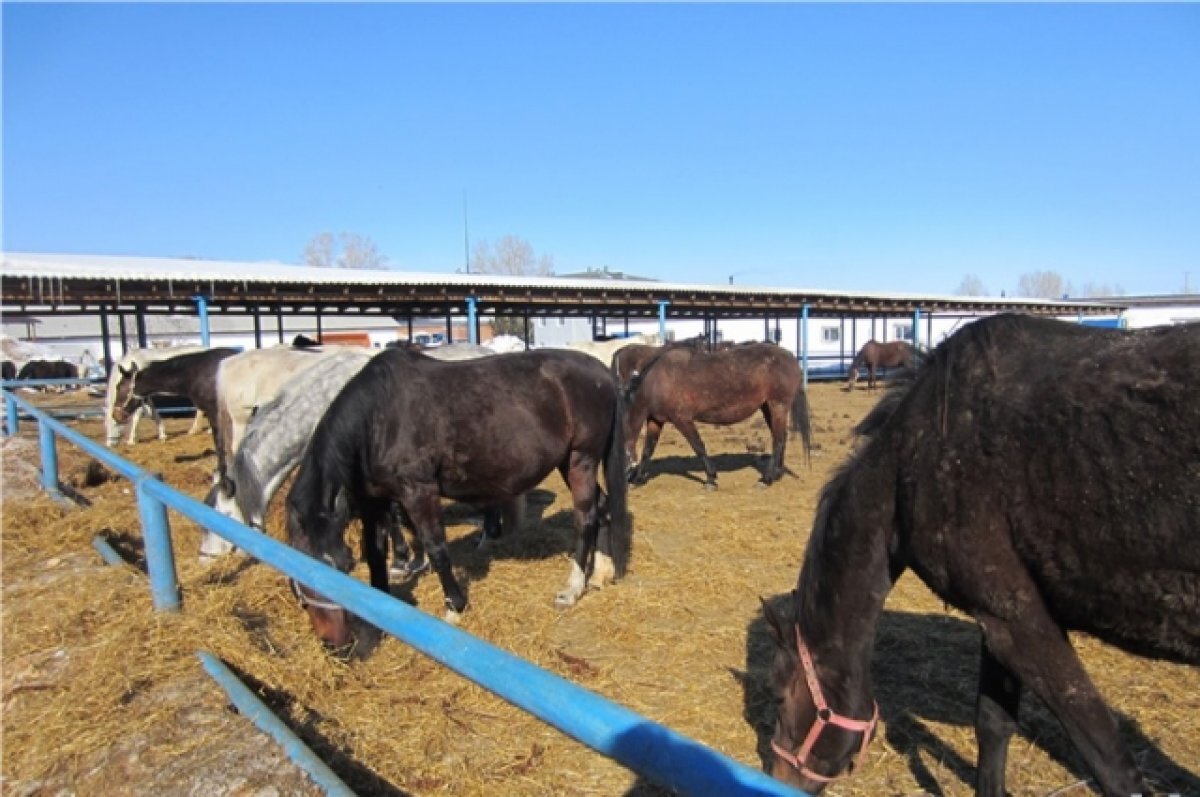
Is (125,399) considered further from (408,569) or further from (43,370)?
(43,370)

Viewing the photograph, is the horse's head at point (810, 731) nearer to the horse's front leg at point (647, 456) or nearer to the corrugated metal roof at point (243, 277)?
the horse's front leg at point (647, 456)

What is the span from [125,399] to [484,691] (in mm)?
11314

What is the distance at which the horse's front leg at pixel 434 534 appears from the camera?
16.1ft

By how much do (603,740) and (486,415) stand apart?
4.28 m

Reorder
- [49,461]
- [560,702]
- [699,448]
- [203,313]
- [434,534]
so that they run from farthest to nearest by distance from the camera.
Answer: [203,313]
[699,448]
[49,461]
[434,534]
[560,702]

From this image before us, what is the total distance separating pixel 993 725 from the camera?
2.75 metres

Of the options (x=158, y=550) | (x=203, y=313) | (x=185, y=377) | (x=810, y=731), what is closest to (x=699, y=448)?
(x=810, y=731)

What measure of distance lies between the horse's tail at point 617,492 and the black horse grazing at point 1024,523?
3129 mm

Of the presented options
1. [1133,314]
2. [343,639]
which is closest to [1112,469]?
[343,639]

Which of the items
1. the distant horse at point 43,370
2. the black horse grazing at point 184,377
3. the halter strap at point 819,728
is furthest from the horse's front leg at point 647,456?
the distant horse at point 43,370

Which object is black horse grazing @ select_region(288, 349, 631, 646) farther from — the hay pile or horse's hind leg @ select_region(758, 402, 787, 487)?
horse's hind leg @ select_region(758, 402, 787, 487)

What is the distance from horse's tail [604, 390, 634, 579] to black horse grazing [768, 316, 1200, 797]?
10.3 ft

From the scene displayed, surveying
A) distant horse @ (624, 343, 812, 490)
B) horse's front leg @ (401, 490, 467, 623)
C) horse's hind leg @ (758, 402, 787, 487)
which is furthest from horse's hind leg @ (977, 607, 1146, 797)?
horse's hind leg @ (758, 402, 787, 487)

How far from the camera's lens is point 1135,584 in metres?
1.93
